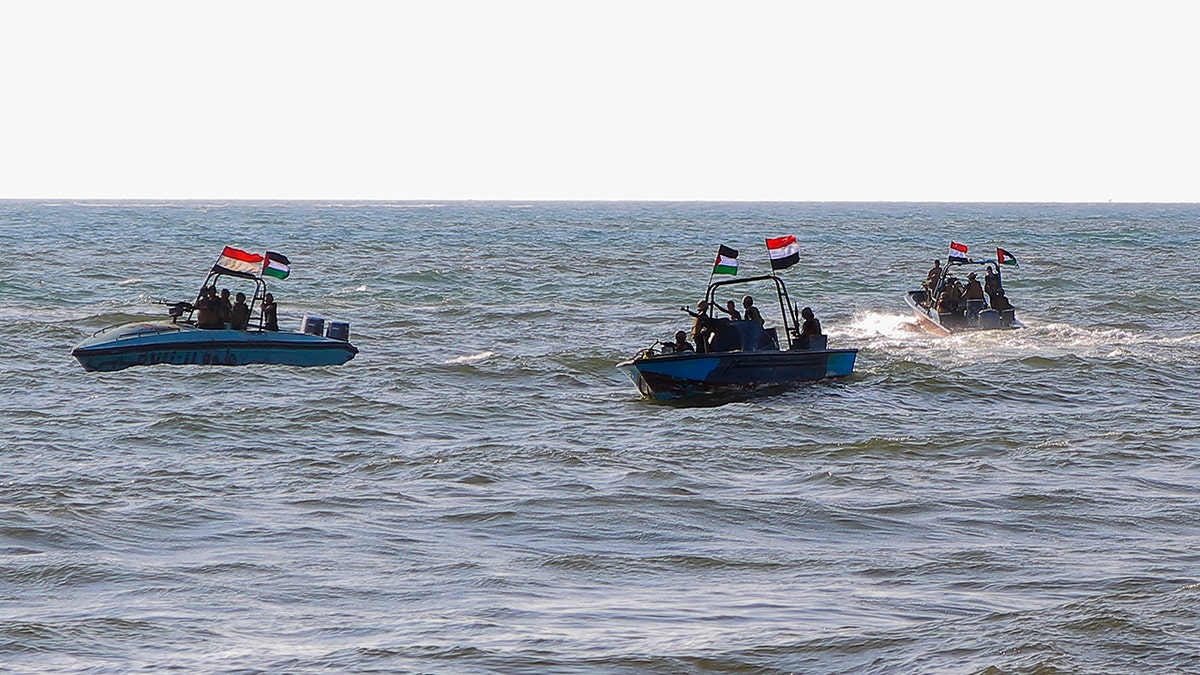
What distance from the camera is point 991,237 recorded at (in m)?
116

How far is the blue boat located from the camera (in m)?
23.8

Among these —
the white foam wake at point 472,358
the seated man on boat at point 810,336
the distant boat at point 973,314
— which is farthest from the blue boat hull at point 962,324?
the white foam wake at point 472,358

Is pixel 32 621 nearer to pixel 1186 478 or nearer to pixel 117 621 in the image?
pixel 117 621

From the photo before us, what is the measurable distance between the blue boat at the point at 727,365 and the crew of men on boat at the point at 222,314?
302 inches

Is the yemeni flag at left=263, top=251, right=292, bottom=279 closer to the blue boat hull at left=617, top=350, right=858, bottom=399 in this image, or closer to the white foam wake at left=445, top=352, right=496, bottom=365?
the white foam wake at left=445, top=352, right=496, bottom=365

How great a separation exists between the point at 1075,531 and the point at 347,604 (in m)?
7.16

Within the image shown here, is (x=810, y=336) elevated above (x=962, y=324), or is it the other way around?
Result: (x=810, y=336)

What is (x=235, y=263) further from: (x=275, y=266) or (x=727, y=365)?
(x=727, y=365)

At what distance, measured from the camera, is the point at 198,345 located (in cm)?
2733

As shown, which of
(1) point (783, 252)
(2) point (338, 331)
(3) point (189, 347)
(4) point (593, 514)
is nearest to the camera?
(4) point (593, 514)

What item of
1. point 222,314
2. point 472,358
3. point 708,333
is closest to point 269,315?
point 222,314

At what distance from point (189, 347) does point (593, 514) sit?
13989mm

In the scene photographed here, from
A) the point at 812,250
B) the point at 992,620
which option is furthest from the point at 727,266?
the point at 812,250

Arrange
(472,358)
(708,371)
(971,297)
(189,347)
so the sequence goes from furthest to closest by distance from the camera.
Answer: (971,297)
(472,358)
(189,347)
(708,371)
